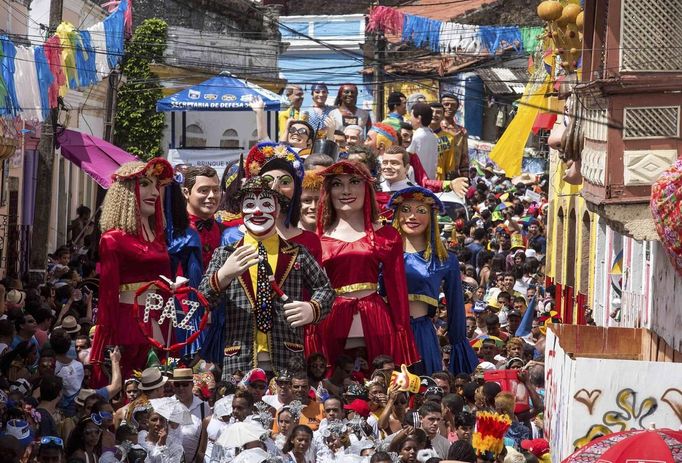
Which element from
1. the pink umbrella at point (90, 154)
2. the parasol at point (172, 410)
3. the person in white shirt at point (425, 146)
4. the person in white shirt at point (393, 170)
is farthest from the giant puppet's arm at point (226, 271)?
the pink umbrella at point (90, 154)

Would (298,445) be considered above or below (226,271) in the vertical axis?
below

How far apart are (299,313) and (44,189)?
1079 cm

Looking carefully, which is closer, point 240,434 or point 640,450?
point 640,450

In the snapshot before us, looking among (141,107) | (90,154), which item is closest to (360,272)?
(90,154)

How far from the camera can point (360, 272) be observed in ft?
→ 42.7

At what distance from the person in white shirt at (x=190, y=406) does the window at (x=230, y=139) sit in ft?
83.3

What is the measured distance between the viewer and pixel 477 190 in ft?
108

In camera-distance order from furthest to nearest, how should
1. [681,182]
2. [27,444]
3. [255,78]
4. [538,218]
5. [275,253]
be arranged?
[255,78], [538,218], [275,253], [681,182], [27,444]

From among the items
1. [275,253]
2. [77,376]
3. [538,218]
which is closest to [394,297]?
[275,253]

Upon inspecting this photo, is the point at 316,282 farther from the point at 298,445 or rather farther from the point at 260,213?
the point at 298,445

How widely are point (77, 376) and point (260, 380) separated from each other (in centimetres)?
132

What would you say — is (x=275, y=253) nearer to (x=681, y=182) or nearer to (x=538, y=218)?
(x=681, y=182)

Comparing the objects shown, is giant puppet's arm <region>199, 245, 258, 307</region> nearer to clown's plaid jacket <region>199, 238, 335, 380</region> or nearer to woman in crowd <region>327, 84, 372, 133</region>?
clown's plaid jacket <region>199, 238, 335, 380</region>

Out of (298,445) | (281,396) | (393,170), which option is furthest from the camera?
(393,170)
